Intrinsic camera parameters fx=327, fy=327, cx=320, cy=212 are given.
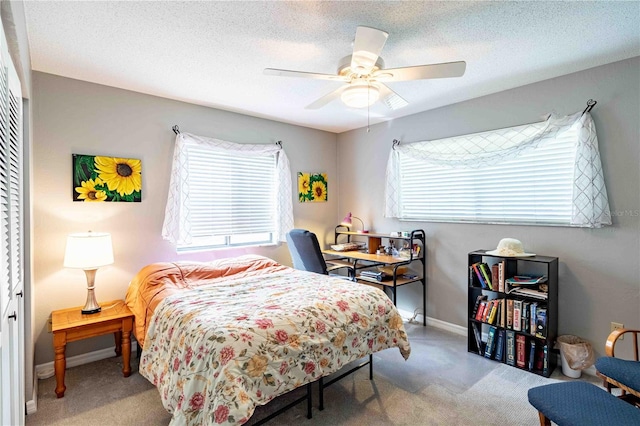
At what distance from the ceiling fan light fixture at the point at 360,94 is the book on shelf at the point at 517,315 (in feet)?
6.82

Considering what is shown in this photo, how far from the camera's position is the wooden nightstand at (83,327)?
7.59 ft

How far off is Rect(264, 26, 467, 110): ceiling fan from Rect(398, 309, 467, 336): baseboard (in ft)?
8.05

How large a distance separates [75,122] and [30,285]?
1.43 metres

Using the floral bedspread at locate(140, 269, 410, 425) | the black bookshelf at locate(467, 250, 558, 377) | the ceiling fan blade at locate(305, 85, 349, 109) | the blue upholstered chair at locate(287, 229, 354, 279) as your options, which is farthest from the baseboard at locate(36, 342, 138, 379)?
the black bookshelf at locate(467, 250, 558, 377)

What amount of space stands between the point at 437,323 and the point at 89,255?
3422 millimetres

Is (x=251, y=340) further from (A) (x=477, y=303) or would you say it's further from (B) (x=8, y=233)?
(A) (x=477, y=303)

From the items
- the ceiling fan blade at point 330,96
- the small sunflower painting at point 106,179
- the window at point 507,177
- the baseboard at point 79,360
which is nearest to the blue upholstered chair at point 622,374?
the window at point 507,177

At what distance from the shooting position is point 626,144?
248cm

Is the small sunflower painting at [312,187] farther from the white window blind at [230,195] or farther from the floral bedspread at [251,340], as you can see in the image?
the floral bedspread at [251,340]

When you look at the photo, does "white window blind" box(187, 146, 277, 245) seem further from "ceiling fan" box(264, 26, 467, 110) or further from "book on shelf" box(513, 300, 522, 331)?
"book on shelf" box(513, 300, 522, 331)

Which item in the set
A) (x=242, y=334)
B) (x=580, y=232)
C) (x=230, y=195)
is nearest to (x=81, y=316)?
(x=242, y=334)

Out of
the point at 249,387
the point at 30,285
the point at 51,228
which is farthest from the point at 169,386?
the point at 51,228

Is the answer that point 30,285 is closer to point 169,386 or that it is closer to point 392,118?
point 169,386

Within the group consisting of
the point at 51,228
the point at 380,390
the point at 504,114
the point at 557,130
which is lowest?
the point at 380,390
